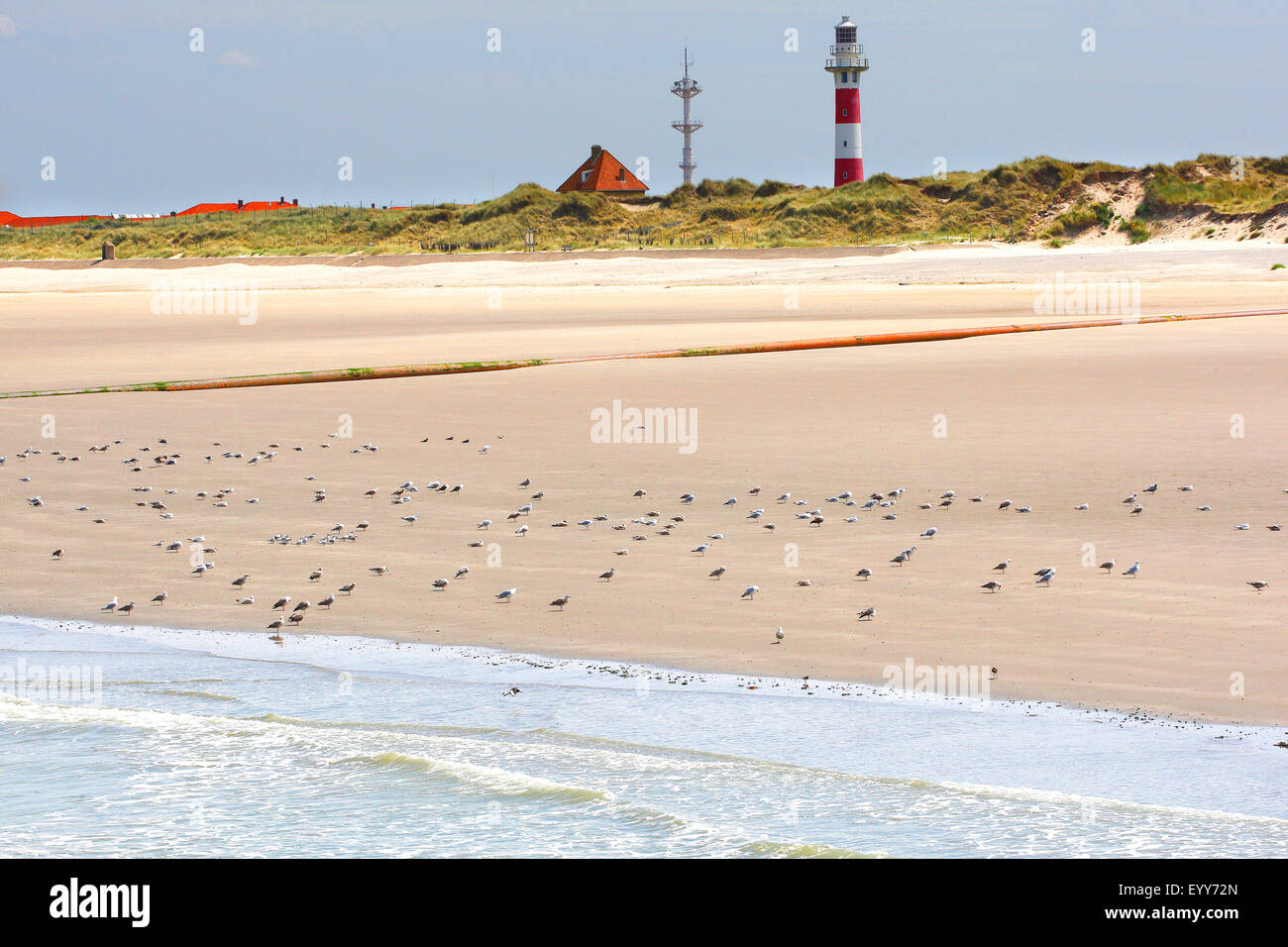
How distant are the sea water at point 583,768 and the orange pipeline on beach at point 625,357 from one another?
12.6 meters

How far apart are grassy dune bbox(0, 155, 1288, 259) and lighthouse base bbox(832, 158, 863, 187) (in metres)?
2.38

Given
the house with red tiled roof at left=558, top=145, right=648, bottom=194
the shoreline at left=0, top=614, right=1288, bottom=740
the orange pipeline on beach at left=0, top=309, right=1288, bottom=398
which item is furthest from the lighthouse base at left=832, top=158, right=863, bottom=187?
the shoreline at left=0, top=614, right=1288, bottom=740

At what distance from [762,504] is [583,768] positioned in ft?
16.8

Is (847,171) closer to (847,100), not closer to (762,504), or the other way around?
(847,100)

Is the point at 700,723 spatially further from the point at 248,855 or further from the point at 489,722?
the point at 248,855

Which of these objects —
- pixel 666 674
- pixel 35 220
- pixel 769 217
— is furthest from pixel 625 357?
pixel 35 220

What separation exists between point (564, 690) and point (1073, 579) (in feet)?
10.4

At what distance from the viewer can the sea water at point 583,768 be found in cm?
544

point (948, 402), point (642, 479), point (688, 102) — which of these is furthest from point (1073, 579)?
point (688, 102)

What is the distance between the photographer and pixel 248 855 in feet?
18.2

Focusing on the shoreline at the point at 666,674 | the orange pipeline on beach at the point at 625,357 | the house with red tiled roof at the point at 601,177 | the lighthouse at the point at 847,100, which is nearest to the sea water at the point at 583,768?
the shoreline at the point at 666,674

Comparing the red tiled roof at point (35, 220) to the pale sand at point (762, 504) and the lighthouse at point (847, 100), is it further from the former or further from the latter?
the pale sand at point (762, 504)

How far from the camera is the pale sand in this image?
7641 mm

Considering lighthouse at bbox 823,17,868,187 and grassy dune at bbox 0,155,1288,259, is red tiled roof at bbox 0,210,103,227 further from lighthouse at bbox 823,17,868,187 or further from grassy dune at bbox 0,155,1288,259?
lighthouse at bbox 823,17,868,187
